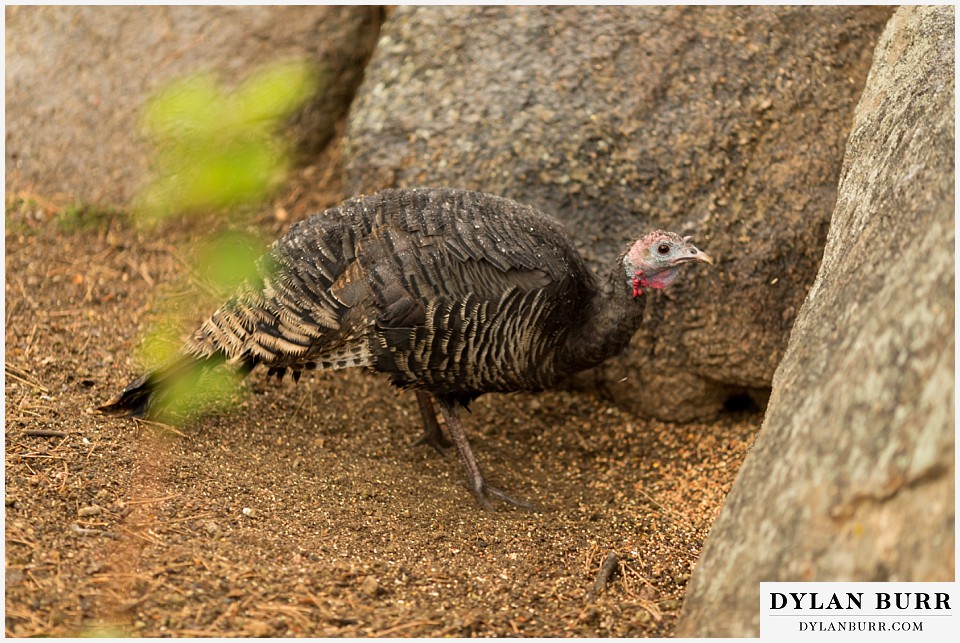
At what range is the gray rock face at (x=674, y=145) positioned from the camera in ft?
17.9

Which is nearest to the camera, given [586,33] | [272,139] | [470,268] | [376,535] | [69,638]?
[69,638]

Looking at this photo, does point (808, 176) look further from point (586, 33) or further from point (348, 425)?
point (348, 425)

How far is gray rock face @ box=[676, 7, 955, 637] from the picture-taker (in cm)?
253

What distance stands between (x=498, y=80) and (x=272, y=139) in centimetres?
174

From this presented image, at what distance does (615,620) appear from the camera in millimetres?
3605

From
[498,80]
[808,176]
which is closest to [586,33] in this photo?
[498,80]

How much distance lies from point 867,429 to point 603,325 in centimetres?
223

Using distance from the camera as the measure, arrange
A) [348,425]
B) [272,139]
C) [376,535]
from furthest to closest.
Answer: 1. [272,139]
2. [348,425]
3. [376,535]

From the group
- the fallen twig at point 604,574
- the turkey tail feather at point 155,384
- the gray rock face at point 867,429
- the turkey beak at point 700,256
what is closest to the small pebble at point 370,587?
the fallen twig at point 604,574

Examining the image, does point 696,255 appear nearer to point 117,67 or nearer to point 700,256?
point 700,256

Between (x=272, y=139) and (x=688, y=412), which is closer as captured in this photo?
(x=688, y=412)

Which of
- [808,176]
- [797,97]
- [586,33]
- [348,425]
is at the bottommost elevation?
[348,425]

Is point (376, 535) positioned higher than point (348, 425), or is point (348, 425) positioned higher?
point (348, 425)

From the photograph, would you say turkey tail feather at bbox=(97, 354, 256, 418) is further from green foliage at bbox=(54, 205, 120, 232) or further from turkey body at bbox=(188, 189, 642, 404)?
green foliage at bbox=(54, 205, 120, 232)
